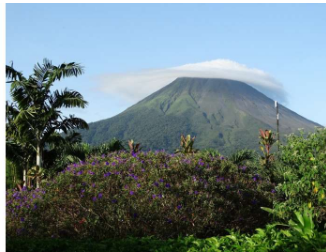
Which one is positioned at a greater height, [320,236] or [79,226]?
[320,236]

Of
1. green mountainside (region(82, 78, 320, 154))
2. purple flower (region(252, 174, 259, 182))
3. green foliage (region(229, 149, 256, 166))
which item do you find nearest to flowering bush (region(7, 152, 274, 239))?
purple flower (region(252, 174, 259, 182))

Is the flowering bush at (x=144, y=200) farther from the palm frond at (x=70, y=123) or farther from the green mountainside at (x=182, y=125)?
the green mountainside at (x=182, y=125)

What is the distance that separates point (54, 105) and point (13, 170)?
565 centimetres

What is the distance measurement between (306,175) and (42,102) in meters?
14.6

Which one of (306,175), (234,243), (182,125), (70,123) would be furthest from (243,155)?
(182,125)

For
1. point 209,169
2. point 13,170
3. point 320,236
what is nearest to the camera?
point 320,236

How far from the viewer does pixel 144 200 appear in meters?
8.73

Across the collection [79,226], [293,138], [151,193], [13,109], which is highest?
[13,109]

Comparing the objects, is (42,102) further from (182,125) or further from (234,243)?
(182,125)

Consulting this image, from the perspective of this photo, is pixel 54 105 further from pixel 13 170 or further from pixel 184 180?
pixel 184 180

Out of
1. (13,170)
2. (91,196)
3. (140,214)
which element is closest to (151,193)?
(140,214)

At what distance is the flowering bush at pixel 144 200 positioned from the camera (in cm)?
864

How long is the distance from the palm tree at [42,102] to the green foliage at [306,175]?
1264cm

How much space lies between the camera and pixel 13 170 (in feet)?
77.8
